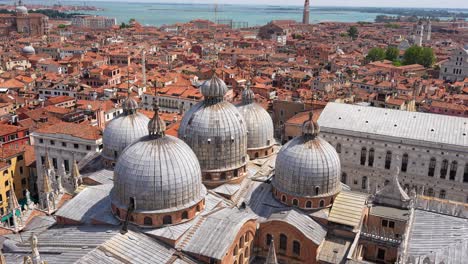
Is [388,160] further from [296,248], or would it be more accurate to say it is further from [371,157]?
[296,248]

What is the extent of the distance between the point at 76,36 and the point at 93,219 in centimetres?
16219

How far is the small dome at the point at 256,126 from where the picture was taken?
31.3m

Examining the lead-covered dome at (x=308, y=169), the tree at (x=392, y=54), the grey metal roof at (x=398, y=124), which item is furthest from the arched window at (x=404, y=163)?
the tree at (x=392, y=54)

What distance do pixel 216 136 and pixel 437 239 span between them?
13.1 meters

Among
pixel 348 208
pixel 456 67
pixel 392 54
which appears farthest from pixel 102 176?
pixel 392 54

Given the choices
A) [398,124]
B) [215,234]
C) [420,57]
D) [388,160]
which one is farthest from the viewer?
[420,57]

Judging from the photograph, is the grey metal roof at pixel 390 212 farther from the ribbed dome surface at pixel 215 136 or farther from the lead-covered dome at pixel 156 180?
the lead-covered dome at pixel 156 180

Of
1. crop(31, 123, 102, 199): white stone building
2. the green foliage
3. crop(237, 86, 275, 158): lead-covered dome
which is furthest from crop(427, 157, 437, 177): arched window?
the green foliage

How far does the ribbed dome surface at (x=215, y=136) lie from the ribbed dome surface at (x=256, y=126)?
3.55 meters

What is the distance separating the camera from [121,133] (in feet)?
98.5

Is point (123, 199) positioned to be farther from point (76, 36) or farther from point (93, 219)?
point (76, 36)

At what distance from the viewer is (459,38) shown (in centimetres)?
19088

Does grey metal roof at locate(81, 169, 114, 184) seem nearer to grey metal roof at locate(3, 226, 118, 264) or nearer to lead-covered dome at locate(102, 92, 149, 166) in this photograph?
lead-covered dome at locate(102, 92, 149, 166)

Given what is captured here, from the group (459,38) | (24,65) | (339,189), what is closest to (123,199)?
(339,189)
